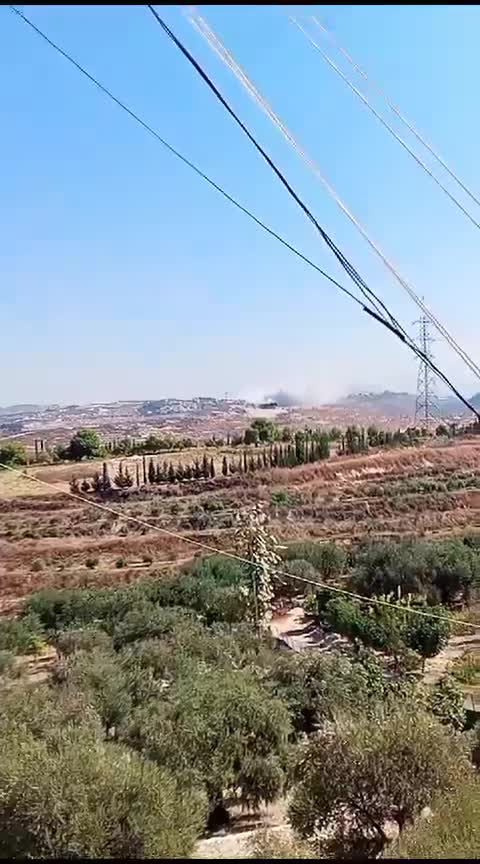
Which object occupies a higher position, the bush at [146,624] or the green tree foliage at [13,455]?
the green tree foliage at [13,455]

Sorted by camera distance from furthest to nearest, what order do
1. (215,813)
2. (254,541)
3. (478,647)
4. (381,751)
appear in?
(254,541)
(478,647)
(215,813)
(381,751)

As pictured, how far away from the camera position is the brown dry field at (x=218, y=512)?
24.0 meters

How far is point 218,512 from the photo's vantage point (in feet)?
97.4

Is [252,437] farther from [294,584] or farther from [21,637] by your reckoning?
[21,637]

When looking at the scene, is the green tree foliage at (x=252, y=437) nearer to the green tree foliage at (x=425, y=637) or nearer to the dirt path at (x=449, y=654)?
the dirt path at (x=449, y=654)

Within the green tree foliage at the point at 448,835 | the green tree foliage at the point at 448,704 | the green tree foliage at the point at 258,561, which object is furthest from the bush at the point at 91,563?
the green tree foliage at the point at 448,835

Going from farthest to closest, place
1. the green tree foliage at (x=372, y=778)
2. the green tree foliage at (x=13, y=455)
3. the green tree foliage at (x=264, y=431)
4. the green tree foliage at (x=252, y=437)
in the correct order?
the green tree foliage at (x=264, y=431) → the green tree foliage at (x=252, y=437) → the green tree foliage at (x=13, y=455) → the green tree foliage at (x=372, y=778)

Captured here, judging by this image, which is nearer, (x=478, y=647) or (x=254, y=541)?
(x=478, y=647)

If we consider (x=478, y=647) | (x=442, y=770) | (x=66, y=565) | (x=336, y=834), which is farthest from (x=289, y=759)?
(x=66, y=565)

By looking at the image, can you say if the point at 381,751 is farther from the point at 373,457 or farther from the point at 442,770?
the point at 373,457

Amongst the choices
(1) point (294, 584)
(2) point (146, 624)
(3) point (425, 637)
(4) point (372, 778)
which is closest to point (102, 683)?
(2) point (146, 624)

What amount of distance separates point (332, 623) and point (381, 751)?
8.54m

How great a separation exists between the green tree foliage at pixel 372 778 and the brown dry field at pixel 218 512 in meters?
13.7

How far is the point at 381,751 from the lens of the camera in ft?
21.3
